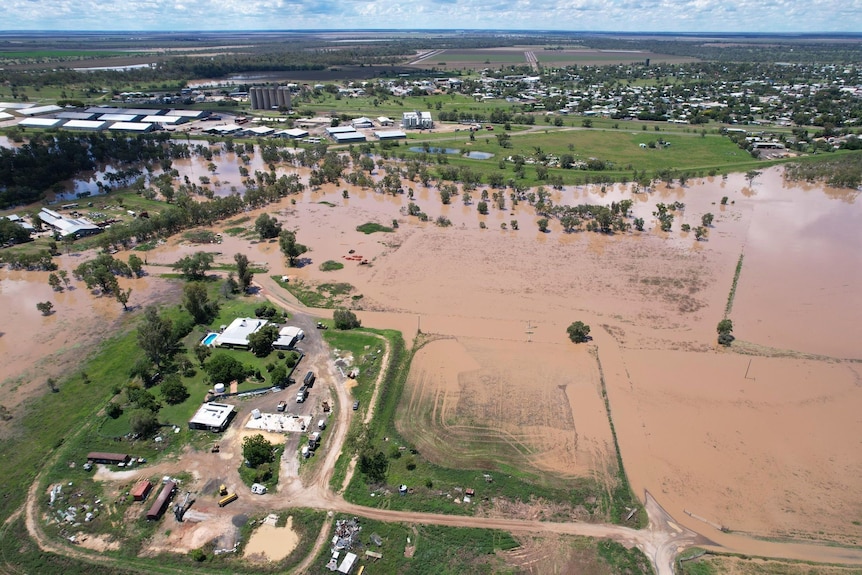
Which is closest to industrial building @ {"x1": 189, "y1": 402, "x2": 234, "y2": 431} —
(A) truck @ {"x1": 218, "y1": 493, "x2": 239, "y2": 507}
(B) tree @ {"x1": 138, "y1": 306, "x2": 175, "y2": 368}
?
(A) truck @ {"x1": 218, "y1": 493, "x2": 239, "y2": 507}

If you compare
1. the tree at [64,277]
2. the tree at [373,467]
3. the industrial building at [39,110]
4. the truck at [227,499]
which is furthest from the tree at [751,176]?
the industrial building at [39,110]

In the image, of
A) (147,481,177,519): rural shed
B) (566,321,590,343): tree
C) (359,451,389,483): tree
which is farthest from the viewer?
(566,321,590,343): tree

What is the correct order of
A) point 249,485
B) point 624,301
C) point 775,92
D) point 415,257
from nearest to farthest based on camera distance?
point 249,485 < point 624,301 < point 415,257 < point 775,92

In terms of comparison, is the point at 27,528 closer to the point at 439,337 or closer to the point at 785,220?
the point at 439,337

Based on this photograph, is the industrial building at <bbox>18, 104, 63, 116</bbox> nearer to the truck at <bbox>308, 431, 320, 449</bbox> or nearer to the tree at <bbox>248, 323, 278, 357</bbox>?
the tree at <bbox>248, 323, 278, 357</bbox>

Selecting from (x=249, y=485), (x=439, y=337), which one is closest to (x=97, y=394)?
(x=249, y=485)

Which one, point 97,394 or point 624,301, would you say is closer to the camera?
point 97,394

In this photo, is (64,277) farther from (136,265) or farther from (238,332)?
(238,332)
